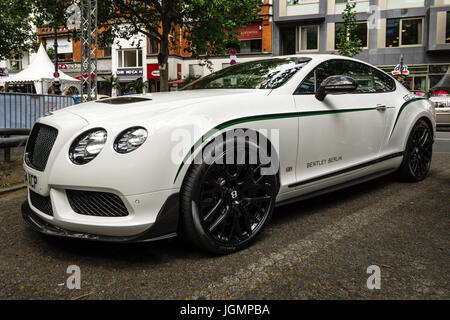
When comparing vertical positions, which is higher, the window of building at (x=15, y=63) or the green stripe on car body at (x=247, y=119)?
the window of building at (x=15, y=63)

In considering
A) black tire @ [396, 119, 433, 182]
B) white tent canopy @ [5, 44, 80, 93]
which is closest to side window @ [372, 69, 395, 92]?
black tire @ [396, 119, 433, 182]

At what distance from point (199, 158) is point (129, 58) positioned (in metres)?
34.1

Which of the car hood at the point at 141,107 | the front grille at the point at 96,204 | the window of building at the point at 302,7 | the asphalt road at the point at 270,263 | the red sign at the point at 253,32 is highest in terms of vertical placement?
the window of building at the point at 302,7

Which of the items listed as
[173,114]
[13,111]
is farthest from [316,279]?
[13,111]

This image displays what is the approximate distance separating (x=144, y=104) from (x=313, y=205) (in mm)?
2014

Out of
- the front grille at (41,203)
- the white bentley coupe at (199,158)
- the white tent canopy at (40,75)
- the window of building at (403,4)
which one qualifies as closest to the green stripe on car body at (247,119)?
the white bentley coupe at (199,158)

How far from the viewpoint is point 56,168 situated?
242cm

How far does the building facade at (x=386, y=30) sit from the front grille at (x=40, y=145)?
26.9 meters

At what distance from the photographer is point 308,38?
29.2 m

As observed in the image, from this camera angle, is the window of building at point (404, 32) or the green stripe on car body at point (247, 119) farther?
the window of building at point (404, 32)

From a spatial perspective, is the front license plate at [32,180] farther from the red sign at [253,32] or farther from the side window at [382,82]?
the red sign at [253,32]

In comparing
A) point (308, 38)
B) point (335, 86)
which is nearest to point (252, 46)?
point (308, 38)

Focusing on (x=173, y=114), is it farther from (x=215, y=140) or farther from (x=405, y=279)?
(x=405, y=279)

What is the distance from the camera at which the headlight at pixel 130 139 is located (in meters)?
2.31
